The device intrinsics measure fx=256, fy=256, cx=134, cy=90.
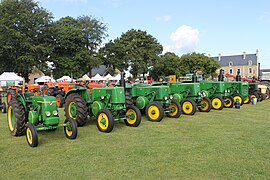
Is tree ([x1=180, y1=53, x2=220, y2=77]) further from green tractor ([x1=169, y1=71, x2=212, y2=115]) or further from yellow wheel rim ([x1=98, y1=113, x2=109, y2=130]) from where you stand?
yellow wheel rim ([x1=98, y1=113, x2=109, y2=130])

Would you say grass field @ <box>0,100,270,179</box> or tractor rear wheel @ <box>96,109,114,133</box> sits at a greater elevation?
tractor rear wheel @ <box>96,109,114,133</box>

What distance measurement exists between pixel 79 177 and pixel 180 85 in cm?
787

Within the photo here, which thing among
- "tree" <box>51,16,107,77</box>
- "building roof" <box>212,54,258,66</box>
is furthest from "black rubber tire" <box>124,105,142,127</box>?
"building roof" <box>212,54,258,66</box>

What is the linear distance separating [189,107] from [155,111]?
2116 mm

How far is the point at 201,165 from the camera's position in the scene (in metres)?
4.33

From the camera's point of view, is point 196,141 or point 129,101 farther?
point 129,101

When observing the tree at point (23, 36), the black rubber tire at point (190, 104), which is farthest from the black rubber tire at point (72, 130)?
the tree at point (23, 36)

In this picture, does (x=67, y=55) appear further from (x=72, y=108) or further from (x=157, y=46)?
(x=72, y=108)

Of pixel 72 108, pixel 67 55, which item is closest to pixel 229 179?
pixel 72 108

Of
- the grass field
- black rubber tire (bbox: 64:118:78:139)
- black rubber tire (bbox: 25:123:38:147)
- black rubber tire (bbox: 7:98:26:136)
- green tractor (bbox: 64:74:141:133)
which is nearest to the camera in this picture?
the grass field

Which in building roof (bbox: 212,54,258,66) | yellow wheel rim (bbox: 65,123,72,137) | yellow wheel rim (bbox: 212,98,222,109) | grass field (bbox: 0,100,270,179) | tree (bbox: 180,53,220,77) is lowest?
grass field (bbox: 0,100,270,179)

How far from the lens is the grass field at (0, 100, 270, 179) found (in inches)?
159

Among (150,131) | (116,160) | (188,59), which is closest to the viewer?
(116,160)

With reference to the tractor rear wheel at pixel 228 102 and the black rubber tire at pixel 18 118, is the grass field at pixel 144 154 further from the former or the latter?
the tractor rear wheel at pixel 228 102
